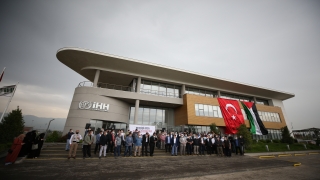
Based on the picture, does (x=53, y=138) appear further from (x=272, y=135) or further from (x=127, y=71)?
(x=272, y=135)

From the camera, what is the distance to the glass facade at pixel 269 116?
2767 centimetres

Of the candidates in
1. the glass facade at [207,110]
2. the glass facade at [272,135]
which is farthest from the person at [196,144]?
the glass facade at [272,135]

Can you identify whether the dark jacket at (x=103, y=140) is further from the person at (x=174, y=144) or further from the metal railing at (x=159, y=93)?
the metal railing at (x=159, y=93)

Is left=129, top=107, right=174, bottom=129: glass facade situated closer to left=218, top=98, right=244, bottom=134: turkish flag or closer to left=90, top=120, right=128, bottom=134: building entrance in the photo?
left=90, top=120, right=128, bottom=134: building entrance

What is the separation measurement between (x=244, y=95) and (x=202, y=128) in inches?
609

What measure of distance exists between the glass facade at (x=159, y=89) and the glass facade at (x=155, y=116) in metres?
2.83

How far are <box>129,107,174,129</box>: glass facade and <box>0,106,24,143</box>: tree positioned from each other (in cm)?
1234

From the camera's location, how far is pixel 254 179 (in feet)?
17.7

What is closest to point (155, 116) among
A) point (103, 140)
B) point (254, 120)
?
point (103, 140)

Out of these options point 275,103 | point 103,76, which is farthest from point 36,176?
point 275,103

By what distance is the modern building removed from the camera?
57.0 ft

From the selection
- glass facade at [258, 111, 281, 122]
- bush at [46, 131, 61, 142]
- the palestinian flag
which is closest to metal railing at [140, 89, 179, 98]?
bush at [46, 131, 61, 142]

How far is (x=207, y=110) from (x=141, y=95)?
11417 millimetres

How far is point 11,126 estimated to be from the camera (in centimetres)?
1203
